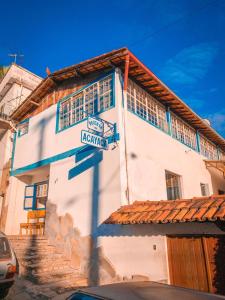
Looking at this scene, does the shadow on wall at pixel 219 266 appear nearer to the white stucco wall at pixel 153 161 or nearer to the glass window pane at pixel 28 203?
the white stucco wall at pixel 153 161

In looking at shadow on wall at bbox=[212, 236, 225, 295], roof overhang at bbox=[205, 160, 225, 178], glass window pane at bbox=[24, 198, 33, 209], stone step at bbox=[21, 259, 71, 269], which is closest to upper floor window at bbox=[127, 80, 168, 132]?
roof overhang at bbox=[205, 160, 225, 178]

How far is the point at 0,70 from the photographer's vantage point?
25.7 meters

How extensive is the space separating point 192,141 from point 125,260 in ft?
33.2

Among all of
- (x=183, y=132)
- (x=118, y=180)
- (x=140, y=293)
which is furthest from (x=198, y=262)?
(x=183, y=132)

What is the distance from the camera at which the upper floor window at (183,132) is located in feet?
47.4

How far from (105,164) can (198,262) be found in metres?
4.66

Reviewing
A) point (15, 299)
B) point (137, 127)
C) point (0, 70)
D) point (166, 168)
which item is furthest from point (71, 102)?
point (0, 70)

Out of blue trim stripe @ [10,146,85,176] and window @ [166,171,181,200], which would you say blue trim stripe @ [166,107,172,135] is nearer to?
window @ [166,171,181,200]

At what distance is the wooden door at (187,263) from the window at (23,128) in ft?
37.7

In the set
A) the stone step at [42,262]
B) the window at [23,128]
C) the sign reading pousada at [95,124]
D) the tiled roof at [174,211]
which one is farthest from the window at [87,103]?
the stone step at [42,262]

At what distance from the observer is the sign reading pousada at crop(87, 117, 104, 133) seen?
30.7 ft

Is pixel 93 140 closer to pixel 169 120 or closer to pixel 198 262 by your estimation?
pixel 198 262

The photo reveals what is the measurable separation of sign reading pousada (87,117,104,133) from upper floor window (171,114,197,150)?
17.9 ft

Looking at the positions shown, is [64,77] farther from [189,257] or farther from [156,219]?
[189,257]
